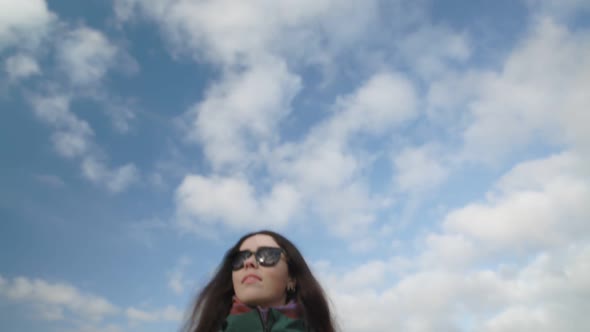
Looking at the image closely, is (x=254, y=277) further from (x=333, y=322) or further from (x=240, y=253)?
(x=333, y=322)

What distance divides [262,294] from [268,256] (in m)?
0.57

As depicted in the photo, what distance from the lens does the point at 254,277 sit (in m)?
6.38

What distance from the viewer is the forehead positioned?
6.84 meters

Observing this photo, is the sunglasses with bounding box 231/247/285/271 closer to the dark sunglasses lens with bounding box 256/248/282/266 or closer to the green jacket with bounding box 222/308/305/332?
the dark sunglasses lens with bounding box 256/248/282/266

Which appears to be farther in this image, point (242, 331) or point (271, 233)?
point (271, 233)

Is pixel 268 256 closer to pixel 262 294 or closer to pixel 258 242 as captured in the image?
pixel 258 242

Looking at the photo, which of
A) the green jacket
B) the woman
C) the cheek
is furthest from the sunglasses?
the green jacket

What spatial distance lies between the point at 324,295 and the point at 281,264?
37.5 inches

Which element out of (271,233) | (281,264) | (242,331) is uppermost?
(271,233)

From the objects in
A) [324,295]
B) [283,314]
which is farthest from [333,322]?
[283,314]

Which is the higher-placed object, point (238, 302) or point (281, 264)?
point (281, 264)

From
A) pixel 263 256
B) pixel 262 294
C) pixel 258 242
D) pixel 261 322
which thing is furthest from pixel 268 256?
pixel 261 322

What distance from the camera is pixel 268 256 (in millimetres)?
6598

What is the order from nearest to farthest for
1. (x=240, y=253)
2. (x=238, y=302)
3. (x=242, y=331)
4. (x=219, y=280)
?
(x=242, y=331)
(x=238, y=302)
(x=240, y=253)
(x=219, y=280)
